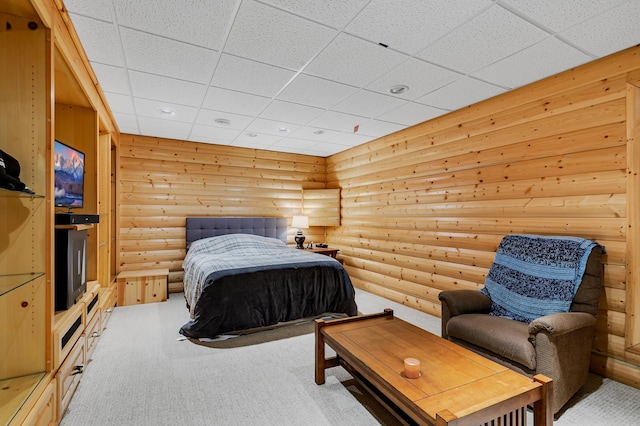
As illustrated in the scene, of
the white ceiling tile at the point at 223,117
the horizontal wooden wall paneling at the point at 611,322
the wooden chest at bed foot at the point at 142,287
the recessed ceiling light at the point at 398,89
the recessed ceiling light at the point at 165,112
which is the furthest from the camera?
the wooden chest at bed foot at the point at 142,287

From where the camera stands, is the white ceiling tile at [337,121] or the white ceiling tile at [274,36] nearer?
the white ceiling tile at [274,36]

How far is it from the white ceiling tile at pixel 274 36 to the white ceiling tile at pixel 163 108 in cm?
157

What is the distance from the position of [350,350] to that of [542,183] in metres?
2.39

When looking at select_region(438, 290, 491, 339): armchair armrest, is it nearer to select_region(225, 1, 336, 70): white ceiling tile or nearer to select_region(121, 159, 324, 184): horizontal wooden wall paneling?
select_region(225, 1, 336, 70): white ceiling tile

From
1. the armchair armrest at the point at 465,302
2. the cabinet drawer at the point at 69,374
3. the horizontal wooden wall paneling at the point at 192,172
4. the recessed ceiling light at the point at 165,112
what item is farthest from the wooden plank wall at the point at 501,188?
the cabinet drawer at the point at 69,374

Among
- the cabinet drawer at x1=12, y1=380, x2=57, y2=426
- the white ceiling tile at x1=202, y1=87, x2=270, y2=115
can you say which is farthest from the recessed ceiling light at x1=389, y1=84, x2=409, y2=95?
the cabinet drawer at x1=12, y1=380, x2=57, y2=426

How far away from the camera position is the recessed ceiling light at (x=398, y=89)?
3.03m

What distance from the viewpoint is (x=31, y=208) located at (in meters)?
1.69

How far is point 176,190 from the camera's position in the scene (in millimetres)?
5160

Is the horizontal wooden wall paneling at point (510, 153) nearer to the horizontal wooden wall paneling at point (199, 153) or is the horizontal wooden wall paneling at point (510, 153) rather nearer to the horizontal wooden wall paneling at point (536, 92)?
the horizontal wooden wall paneling at point (536, 92)

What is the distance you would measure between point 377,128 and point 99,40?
328 cm

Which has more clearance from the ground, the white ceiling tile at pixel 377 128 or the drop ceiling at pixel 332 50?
the drop ceiling at pixel 332 50

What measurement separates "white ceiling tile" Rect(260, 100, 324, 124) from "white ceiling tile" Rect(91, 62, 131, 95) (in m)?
1.43

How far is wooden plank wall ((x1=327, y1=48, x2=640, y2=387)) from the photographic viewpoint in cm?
243
